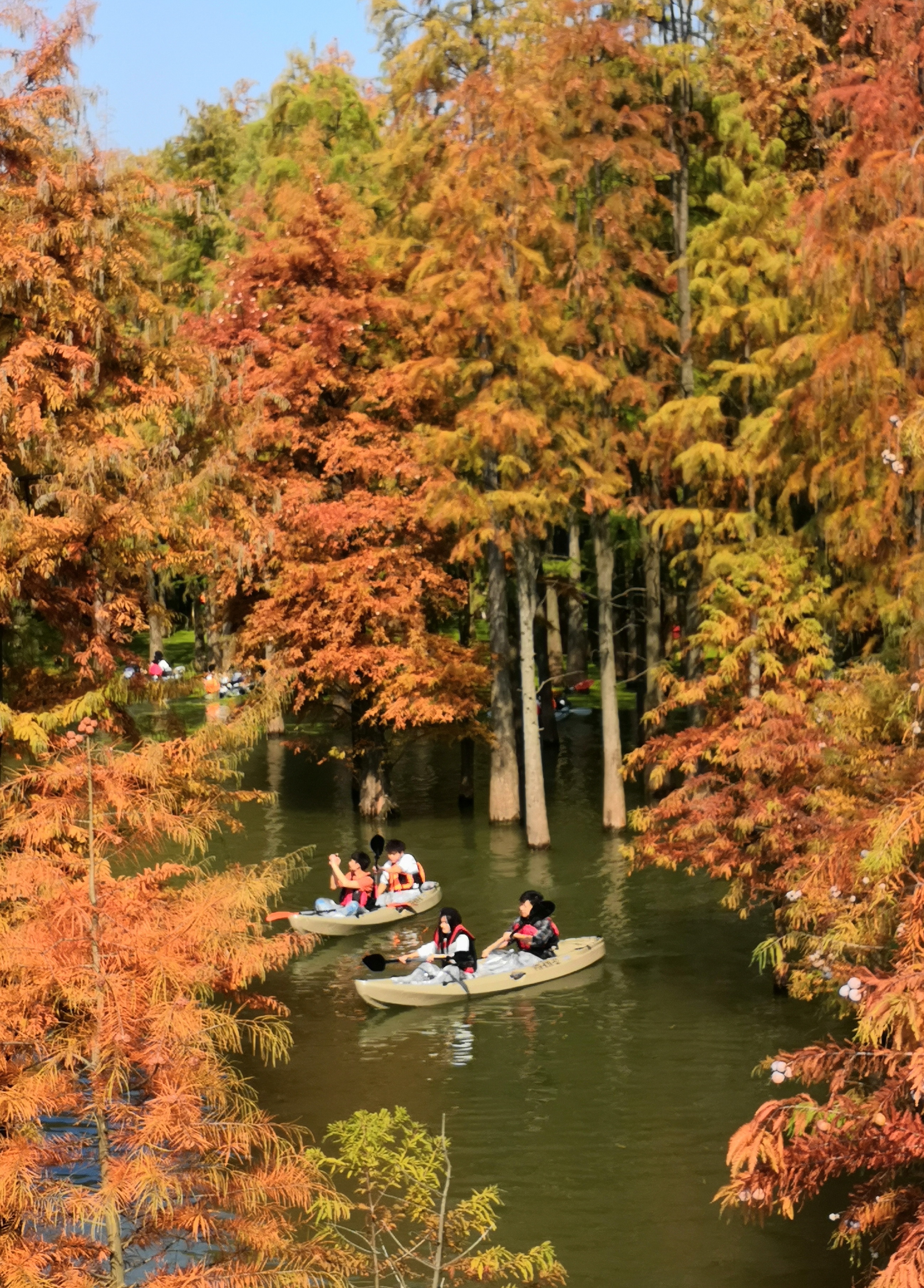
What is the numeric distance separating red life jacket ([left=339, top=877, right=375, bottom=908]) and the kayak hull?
197mm

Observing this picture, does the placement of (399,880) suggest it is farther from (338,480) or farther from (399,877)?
(338,480)

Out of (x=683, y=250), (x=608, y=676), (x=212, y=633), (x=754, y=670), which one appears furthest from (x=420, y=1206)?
(x=212, y=633)

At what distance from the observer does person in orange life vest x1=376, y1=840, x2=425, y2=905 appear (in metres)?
26.8

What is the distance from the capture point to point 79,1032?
9898 millimetres

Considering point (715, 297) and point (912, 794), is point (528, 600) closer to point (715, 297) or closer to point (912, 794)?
point (715, 297)

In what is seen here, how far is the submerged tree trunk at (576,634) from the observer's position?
48.5m

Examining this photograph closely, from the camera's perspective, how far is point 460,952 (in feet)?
71.3

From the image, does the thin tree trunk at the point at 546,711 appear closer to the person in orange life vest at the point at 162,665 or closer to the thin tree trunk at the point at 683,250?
the thin tree trunk at the point at 683,250

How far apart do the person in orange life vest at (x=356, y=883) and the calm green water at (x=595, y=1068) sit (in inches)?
27.1

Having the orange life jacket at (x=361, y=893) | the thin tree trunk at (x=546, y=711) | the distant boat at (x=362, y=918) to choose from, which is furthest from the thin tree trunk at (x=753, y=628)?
the thin tree trunk at (x=546, y=711)

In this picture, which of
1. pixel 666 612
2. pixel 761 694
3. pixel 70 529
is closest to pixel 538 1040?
pixel 761 694

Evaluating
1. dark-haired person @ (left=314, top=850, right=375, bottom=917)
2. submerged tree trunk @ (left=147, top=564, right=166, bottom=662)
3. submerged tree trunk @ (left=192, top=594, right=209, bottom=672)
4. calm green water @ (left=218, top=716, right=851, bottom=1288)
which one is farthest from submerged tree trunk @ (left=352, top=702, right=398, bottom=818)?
submerged tree trunk @ (left=192, top=594, right=209, bottom=672)

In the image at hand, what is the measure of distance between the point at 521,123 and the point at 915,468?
12811 millimetres

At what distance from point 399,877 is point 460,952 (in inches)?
214
